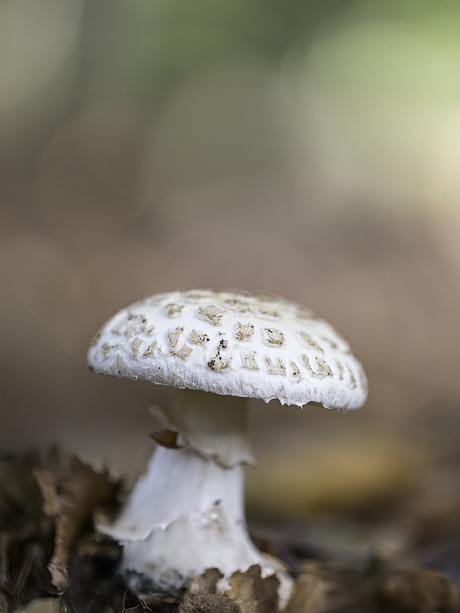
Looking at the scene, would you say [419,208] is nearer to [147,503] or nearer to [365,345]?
[365,345]

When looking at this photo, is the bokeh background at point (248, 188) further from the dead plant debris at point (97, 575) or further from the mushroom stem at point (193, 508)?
the mushroom stem at point (193, 508)

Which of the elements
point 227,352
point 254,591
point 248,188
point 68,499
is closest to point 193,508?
point 254,591

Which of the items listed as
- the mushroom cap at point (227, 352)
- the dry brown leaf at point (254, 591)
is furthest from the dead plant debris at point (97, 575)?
the mushroom cap at point (227, 352)

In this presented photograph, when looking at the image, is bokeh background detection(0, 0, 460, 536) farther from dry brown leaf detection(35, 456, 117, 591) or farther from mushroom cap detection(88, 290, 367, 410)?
mushroom cap detection(88, 290, 367, 410)

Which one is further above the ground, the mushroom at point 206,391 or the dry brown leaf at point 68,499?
the mushroom at point 206,391

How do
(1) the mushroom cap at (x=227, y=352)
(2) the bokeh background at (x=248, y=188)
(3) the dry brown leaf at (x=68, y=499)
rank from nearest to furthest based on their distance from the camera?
(1) the mushroom cap at (x=227, y=352), (3) the dry brown leaf at (x=68, y=499), (2) the bokeh background at (x=248, y=188)

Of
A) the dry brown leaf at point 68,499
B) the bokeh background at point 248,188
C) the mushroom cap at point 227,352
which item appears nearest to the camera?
the mushroom cap at point 227,352

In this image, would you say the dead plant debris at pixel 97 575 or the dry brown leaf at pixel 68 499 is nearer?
the dead plant debris at pixel 97 575
